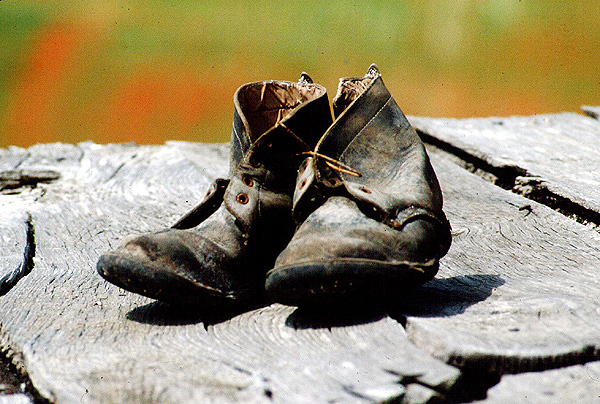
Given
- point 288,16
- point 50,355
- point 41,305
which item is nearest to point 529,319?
point 50,355

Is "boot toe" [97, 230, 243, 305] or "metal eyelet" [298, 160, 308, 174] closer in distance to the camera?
"boot toe" [97, 230, 243, 305]

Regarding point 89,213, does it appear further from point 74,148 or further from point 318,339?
point 318,339

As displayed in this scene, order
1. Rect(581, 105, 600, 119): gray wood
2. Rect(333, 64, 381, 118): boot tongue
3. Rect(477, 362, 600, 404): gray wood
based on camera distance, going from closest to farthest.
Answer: Rect(477, 362, 600, 404): gray wood, Rect(333, 64, 381, 118): boot tongue, Rect(581, 105, 600, 119): gray wood

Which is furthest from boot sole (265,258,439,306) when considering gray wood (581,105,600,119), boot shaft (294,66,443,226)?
gray wood (581,105,600,119)

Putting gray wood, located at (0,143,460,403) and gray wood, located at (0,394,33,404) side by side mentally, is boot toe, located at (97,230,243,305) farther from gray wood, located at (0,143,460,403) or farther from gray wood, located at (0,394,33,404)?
gray wood, located at (0,394,33,404)

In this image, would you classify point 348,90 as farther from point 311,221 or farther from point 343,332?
point 343,332

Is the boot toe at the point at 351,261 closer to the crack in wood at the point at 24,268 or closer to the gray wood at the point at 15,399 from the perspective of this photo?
the gray wood at the point at 15,399

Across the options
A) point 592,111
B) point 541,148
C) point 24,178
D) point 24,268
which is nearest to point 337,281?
point 24,268
